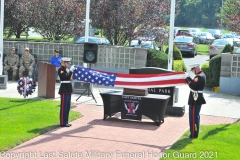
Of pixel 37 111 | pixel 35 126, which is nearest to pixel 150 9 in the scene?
pixel 37 111

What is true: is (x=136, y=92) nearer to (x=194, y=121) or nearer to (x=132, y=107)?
(x=132, y=107)

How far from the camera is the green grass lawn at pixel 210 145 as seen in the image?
11.9 meters

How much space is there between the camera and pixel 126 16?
83.0 ft

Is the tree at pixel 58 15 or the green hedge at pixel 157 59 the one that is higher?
the tree at pixel 58 15

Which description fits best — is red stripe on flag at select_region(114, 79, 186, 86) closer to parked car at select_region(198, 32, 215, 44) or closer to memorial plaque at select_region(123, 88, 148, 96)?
memorial plaque at select_region(123, 88, 148, 96)

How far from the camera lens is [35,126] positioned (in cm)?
1430

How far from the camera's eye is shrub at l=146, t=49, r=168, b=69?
2295cm

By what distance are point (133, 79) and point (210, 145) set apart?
11.6 feet

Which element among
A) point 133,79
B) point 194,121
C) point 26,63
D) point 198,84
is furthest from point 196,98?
point 26,63

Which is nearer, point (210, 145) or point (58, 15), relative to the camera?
point (210, 145)

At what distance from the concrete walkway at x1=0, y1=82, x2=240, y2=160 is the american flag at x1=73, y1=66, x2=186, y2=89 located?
3.35ft

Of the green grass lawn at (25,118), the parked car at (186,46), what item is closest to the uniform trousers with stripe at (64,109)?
the green grass lawn at (25,118)

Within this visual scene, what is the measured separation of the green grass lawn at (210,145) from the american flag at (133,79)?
1.48m

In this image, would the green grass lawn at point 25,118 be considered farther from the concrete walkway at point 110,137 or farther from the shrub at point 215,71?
the shrub at point 215,71
